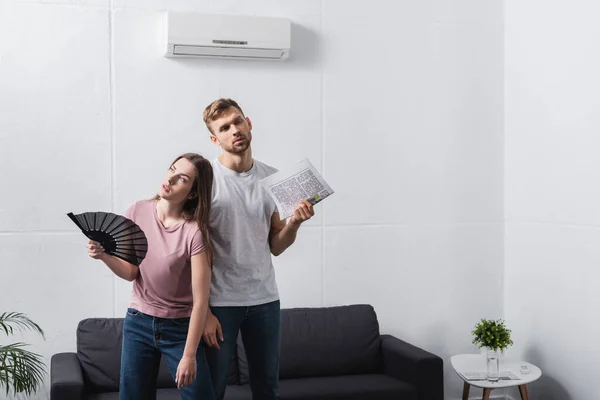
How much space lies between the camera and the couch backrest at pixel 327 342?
14.0ft

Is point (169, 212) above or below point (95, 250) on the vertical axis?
above

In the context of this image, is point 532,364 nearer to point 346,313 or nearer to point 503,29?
point 346,313

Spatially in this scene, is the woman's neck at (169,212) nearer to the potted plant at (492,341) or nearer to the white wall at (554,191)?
the potted plant at (492,341)

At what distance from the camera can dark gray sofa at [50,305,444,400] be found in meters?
3.96

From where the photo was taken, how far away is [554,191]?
4.52m

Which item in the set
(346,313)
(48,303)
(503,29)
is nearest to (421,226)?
(346,313)

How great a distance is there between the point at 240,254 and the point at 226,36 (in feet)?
6.13

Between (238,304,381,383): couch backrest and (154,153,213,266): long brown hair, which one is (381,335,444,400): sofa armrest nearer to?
(238,304,381,383): couch backrest

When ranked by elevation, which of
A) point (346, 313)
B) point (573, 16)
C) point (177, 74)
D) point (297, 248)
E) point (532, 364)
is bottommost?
point (532, 364)

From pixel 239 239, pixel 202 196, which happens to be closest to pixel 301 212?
pixel 239 239

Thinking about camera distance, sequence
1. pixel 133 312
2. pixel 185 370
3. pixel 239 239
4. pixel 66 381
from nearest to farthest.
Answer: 1. pixel 185 370
2. pixel 133 312
3. pixel 239 239
4. pixel 66 381

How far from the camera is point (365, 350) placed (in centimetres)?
442

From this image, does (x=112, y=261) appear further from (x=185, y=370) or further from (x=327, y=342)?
(x=327, y=342)

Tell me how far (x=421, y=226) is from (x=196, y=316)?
2487mm
